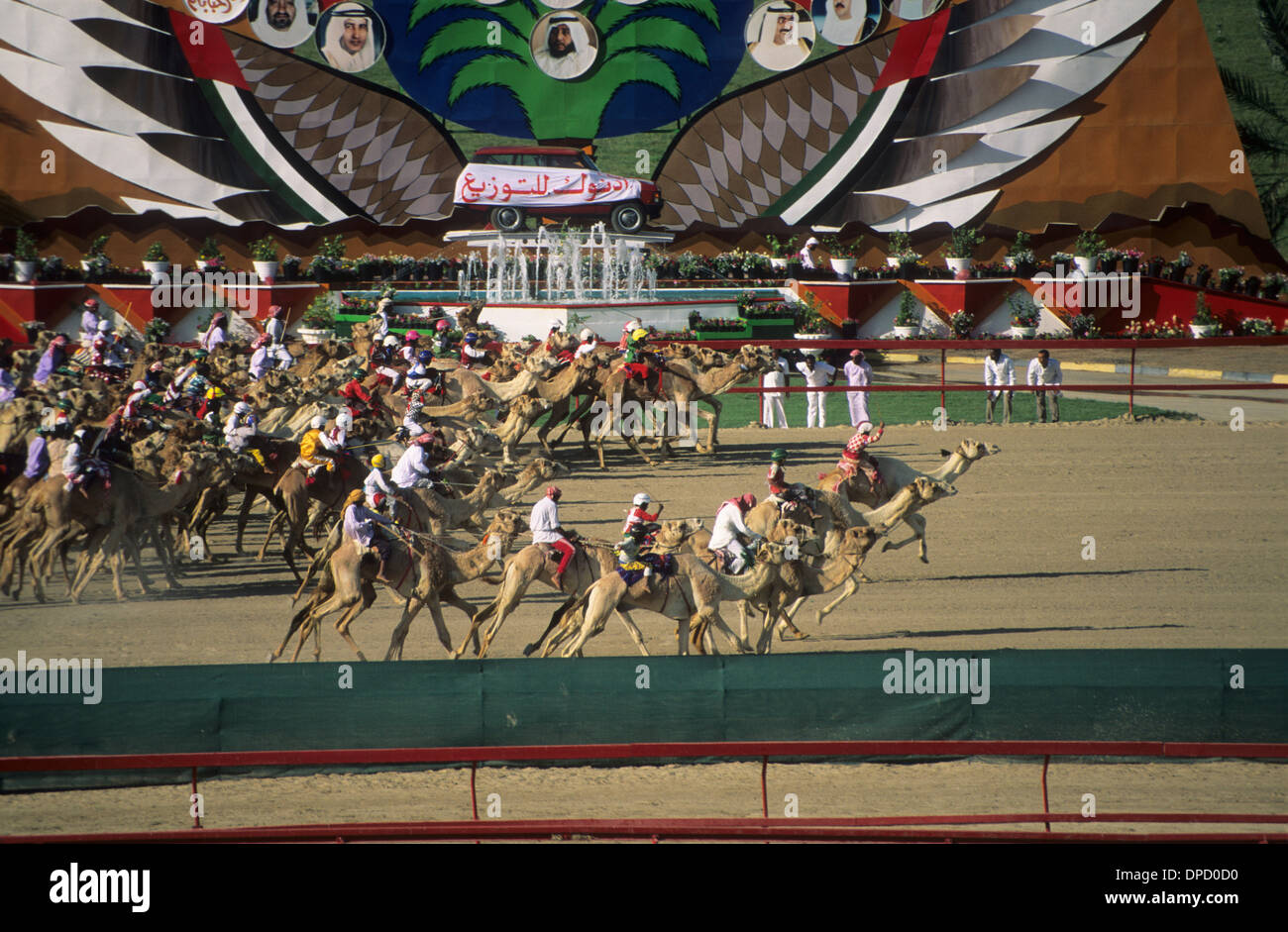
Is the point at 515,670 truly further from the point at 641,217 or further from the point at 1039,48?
the point at 1039,48

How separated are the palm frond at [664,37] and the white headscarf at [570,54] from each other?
0.74 m

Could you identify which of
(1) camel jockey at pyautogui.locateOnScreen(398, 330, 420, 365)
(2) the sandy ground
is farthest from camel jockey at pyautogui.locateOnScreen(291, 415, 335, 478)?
(1) camel jockey at pyautogui.locateOnScreen(398, 330, 420, 365)

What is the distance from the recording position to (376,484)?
13.7 m

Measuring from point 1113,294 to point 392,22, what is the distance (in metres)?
21.7

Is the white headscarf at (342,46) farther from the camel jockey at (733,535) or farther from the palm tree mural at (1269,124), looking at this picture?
the camel jockey at (733,535)

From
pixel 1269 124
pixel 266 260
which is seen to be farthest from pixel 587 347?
pixel 1269 124

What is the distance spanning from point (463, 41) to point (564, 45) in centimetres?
296

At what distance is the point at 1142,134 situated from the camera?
127 feet

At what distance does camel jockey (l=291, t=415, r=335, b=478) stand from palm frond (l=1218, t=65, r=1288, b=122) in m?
33.0

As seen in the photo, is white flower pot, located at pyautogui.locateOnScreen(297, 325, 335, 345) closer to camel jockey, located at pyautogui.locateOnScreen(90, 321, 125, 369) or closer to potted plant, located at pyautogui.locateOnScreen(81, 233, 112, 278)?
potted plant, located at pyautogui.locateOnScreen(81, 233, 112, 278)

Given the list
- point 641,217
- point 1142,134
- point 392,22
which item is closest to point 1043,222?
point 1142,134

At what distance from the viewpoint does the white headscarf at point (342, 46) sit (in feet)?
132

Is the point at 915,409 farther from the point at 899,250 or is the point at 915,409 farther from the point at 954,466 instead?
the point at 899,250

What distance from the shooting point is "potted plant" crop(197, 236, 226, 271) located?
3303cm
